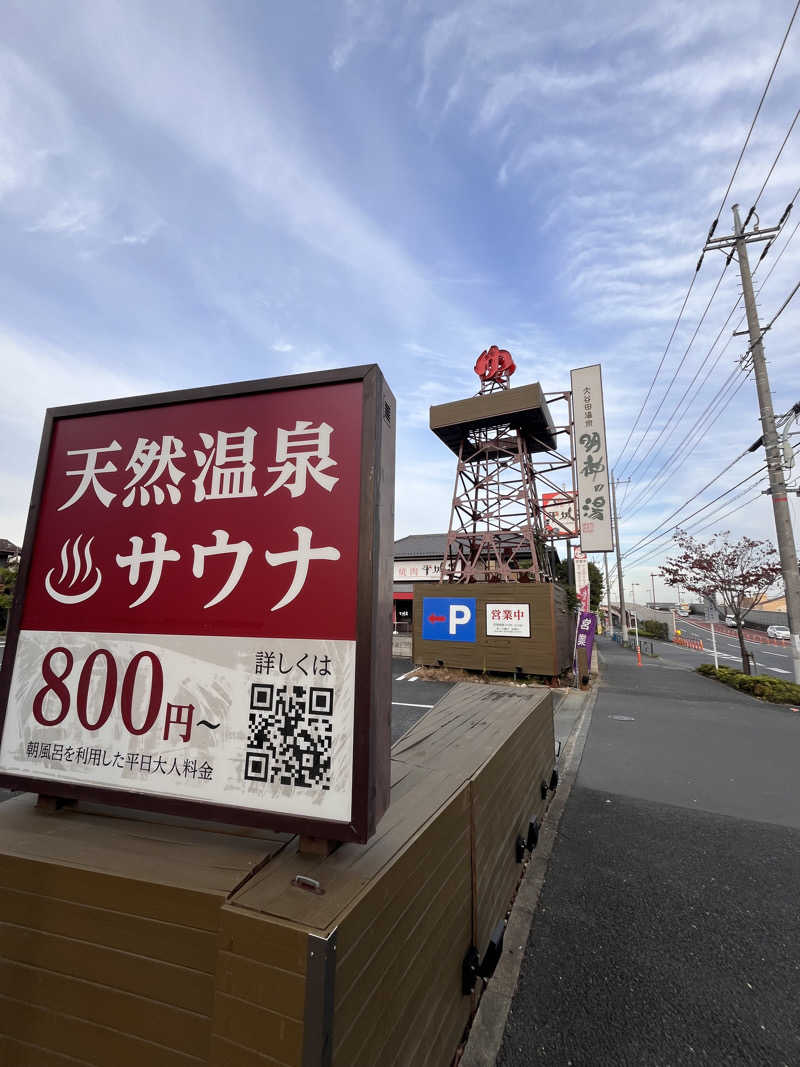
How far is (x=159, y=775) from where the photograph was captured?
1582 mm

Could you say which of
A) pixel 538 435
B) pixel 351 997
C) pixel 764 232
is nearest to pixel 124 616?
pixel 351 997

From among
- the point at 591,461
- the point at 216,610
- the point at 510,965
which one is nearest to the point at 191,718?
the point at 216,610

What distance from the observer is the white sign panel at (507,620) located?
1499 cm

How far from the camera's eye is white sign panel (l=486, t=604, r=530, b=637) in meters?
15.0

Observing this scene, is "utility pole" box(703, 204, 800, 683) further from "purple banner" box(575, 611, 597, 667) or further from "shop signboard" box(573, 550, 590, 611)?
"shop signboard" box(573, 550, 590, 611)

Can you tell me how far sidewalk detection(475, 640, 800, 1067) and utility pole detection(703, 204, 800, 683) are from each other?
7342mm

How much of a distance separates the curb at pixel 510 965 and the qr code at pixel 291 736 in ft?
7.18

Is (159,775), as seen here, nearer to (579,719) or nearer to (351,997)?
(351,997)

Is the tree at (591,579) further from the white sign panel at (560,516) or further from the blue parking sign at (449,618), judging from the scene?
the blue parking sign at (449,618)

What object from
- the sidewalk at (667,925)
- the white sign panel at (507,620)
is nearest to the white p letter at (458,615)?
the white sign panel at (507,620)

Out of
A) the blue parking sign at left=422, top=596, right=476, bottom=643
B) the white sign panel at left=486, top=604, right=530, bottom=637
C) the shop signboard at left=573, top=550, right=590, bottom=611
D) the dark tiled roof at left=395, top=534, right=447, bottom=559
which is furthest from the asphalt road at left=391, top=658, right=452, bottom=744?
the dark tiled roof at left=395, top=534, right=447, bottom=559

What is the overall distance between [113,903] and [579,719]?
10607 millimetres

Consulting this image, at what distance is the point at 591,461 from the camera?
17109 millimetres

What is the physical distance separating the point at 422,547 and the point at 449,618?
16202mm
